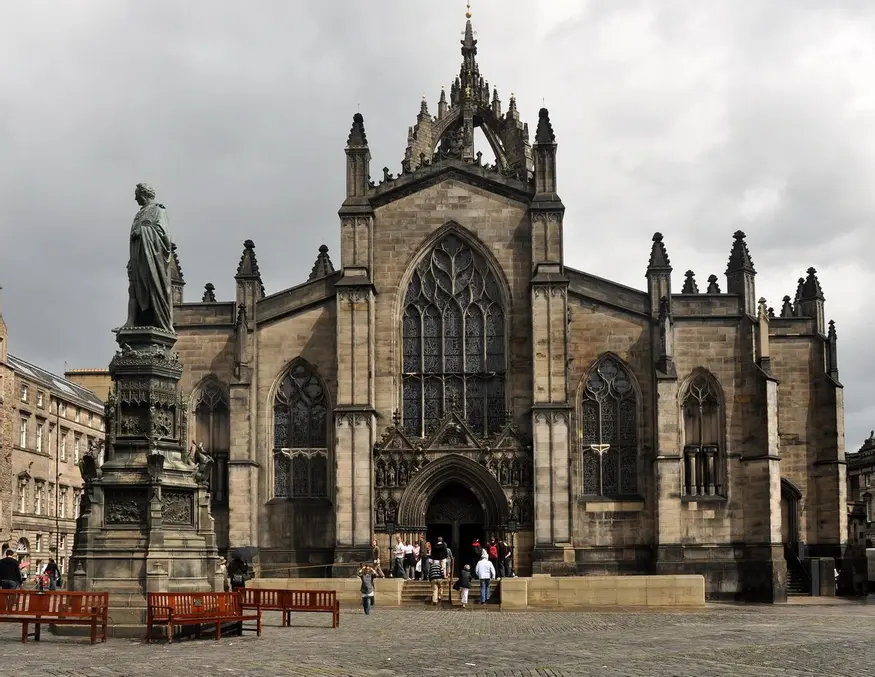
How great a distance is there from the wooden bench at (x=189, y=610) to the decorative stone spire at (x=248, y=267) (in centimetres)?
2356

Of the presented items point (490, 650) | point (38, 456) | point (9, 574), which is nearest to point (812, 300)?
point (490, 650)

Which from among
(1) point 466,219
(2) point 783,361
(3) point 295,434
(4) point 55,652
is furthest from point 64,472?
(4) point 55,652

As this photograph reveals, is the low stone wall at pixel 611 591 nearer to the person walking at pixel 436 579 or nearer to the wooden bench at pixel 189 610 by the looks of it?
the person walking at pixel 436 579

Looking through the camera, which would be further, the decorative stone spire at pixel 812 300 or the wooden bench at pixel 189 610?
the decorative stone spire at pixel 812 300

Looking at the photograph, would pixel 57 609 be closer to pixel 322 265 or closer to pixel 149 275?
pixel 149 275

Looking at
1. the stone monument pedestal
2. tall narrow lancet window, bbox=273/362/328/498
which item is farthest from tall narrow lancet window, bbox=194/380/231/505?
the stone monument pedestal

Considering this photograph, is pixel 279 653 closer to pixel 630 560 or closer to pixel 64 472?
pixel 630 560

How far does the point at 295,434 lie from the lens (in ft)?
141

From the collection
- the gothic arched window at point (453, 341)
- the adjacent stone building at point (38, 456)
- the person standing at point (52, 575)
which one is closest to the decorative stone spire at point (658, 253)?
the gothic arched window at point (453, 341)

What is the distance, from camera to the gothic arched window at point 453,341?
4294 centimetres

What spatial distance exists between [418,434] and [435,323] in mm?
3955

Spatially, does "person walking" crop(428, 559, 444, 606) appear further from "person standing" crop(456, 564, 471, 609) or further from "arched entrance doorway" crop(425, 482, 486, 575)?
"arched entrance doorway" crop(425, 482, 486, 575)

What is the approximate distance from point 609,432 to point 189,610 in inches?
980

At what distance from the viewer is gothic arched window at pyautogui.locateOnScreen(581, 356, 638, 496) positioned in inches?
1666
